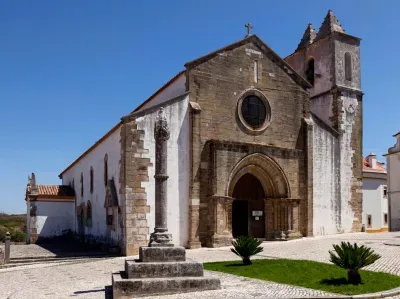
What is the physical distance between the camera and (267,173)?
22.4 meters

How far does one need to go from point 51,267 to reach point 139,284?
24.1ft

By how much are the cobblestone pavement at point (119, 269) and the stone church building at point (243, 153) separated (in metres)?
2.13

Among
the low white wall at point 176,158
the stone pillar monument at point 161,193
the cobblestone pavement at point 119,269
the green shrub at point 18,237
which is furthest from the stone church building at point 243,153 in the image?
the green shrub at point 18,237

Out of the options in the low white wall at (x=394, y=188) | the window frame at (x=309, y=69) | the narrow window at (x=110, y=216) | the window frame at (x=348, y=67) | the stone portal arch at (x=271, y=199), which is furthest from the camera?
the low white wall at (x=394, y=188)

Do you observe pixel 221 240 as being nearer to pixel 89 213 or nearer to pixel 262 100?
pixel 262 100

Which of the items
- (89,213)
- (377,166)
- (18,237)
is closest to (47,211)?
(18,237)

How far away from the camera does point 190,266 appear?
10.7 metres

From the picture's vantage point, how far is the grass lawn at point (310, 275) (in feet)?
31.8

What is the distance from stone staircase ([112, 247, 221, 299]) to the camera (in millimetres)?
9766

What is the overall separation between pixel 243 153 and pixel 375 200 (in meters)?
20.4

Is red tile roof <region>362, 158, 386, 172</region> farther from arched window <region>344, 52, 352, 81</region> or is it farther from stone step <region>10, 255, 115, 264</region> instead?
stone step <region>10, 255, 115, 264</region>

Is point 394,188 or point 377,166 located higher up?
point 377,166

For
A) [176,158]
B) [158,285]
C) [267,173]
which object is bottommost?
[158,285]

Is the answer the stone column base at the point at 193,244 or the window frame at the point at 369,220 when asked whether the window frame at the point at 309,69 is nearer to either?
the stone column base at the point at 193,244
